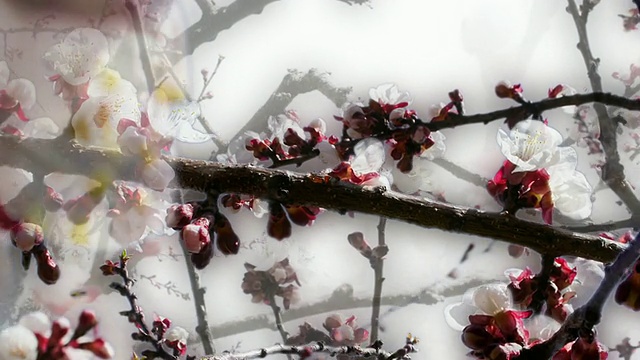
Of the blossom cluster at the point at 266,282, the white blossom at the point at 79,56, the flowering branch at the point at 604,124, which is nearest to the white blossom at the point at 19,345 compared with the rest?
the white blossom at the point at 79,56

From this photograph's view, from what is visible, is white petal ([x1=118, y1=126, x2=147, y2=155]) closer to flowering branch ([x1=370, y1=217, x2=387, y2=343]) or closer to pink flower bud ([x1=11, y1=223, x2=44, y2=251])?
pink flower bud ([x1=11, y1=223, x2=44, y2=251])

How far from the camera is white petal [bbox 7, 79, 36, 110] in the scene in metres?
1.05

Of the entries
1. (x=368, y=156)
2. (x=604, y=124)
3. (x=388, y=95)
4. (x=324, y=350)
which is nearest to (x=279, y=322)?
(x=324, y=350)

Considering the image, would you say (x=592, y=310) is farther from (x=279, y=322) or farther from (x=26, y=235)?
(x=279, y=322)

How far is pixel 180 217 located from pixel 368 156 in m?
0.39

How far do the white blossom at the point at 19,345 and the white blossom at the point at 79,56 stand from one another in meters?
Result: 0.51

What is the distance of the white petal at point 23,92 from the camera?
1.05m

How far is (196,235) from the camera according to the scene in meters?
0.80

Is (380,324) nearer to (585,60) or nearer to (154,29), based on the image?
(585,60)

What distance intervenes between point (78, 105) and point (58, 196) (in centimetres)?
18

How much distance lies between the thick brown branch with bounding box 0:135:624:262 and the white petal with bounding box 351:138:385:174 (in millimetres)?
229

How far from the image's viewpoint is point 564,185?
0.94 m

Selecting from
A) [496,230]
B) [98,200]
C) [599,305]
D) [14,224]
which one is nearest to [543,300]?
[496,230]

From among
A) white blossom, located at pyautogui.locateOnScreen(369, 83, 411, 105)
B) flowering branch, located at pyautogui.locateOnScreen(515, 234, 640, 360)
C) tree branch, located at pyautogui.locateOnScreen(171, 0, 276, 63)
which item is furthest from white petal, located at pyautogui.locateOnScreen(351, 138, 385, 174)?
tree branch, located at pyautogui.locateOnScreen(171, 0, 276, 63)
